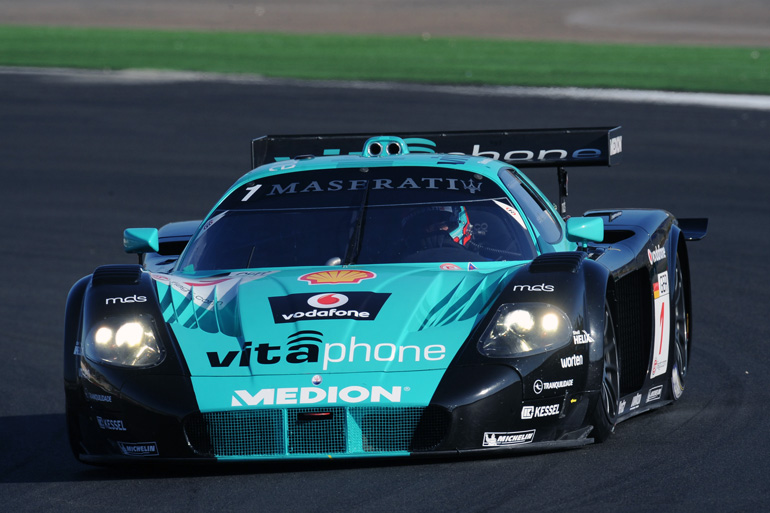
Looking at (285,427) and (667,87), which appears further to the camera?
(667,87)

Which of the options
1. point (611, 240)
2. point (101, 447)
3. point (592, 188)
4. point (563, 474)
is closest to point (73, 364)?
point (101, 447)

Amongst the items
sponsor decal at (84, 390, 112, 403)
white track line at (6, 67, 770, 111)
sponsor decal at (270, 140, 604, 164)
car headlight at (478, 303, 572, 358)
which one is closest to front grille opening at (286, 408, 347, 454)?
car headlight at (478, 303, 572, 358)

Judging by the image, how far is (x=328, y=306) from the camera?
5.80m

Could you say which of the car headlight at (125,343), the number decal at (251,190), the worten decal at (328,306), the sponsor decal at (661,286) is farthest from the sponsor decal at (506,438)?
the number decal at (251,190)

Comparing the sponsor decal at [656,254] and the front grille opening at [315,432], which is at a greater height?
the sponsor decal at [656,254]

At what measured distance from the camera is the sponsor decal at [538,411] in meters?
5.56

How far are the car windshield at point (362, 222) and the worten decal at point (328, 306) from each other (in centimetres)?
64

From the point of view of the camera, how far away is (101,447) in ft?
18.9

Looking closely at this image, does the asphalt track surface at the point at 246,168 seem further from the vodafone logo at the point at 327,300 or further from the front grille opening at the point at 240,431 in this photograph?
the vodafone logo at the point at 327,300

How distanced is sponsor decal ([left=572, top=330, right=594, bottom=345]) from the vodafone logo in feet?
2.88

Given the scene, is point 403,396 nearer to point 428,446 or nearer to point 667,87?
point 428,446

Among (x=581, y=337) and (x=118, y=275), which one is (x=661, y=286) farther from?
(x=118, y=275)

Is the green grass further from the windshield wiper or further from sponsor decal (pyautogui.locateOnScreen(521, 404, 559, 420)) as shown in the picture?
sponsor decal (pyautogui.locateOnScreen(521, 404, 559, 420))

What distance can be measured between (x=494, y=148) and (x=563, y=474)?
150 inches
